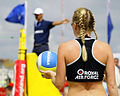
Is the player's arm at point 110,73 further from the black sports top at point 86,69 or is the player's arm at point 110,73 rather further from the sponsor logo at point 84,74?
the sponsor logo at point 84,74

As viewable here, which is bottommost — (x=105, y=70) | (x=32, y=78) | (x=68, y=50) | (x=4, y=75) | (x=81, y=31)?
(x=4, y=75)

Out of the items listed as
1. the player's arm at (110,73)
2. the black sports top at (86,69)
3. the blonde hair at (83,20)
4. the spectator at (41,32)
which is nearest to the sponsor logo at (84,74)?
the black sports top at (86,69)

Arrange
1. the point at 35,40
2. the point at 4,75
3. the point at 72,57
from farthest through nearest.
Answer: the point at 4,75 → the point at 35,40 → the point at 72,57

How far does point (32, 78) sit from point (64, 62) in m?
5.71

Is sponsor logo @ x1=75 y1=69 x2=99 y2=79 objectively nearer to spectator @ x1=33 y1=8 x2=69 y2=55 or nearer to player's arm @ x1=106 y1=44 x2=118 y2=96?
player's arm @ x1=106 y1=44 x2=118 y2=96

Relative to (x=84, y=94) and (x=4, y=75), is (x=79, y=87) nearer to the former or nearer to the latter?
(x=84, y=94)

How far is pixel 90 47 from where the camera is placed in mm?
2908

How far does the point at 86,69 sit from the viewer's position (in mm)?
2885

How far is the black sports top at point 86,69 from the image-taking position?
286cm

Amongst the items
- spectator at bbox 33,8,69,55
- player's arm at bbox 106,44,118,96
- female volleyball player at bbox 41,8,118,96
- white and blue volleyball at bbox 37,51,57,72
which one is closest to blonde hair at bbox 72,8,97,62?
female volleyball player at bbox 41,8,118,96

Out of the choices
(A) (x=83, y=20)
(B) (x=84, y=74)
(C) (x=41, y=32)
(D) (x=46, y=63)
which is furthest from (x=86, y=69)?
(C) (x=41, y=32)

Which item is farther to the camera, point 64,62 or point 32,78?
point 32,78

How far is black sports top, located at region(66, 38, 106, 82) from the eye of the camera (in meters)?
2.86

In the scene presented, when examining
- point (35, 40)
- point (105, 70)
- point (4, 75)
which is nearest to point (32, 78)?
point (35, 40)
